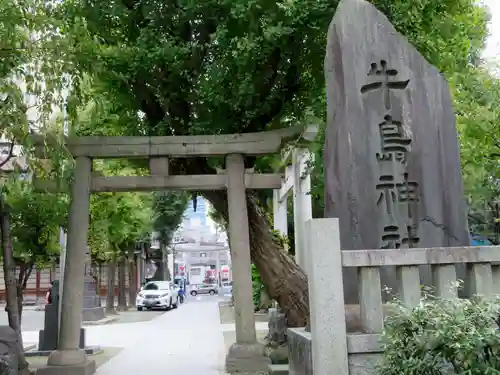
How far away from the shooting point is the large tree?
7.98 m

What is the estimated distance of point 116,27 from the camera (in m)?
9.76

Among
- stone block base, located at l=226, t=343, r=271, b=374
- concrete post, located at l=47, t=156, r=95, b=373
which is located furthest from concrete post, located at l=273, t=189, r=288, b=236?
concrete post, located at l=47, t=156, r=95, b=373

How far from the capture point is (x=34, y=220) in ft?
33.9

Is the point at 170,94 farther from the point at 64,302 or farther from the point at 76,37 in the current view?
the point at 64,302

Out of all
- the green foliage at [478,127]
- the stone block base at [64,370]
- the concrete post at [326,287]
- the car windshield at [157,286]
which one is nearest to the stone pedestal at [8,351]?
the stone block base at [64,370]

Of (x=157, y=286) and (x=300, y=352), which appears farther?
(x=157, y=286)

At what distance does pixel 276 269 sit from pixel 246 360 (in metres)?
1.70

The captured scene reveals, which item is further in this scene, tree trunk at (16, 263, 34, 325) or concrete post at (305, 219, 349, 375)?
tree trunk at (16, 263, 34, 325)

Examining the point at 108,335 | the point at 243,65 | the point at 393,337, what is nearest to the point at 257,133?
the point at 243,65

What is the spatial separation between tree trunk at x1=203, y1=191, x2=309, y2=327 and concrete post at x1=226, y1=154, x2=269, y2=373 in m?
0.68

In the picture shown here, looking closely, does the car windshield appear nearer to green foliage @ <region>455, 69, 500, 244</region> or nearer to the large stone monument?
green foliage @ <region>455, 69, 500, 244</region>

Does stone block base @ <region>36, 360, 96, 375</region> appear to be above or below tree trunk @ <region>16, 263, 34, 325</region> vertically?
below

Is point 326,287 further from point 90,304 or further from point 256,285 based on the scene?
point 90,304

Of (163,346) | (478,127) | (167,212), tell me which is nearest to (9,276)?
(163,346)
